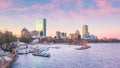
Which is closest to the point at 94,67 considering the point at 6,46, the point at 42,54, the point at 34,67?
the point at 34,67

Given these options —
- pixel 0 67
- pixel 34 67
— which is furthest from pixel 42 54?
pixel 0 67

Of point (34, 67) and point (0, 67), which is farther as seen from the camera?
point (34, 67)

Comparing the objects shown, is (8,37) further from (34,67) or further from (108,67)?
(108,67)

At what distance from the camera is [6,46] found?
94125mm

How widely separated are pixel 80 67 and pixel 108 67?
776 cm

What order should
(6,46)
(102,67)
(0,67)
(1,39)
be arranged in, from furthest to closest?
(6,46) → (1,39) → (102,67) → (0,67)

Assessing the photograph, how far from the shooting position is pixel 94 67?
62500mm

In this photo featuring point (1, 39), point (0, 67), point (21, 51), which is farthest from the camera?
point (21, 51)

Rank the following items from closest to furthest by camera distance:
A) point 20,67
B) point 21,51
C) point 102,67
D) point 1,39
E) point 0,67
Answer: point 0,67 → point 20,67 → point 102,67 → point 1,39 → point 21,51

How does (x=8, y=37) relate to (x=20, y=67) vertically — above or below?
above

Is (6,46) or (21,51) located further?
(21,51)

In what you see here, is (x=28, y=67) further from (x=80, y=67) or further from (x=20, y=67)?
(x=80, y=67)

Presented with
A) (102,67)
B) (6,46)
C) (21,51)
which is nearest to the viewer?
(102,67)

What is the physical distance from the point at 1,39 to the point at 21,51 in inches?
762
